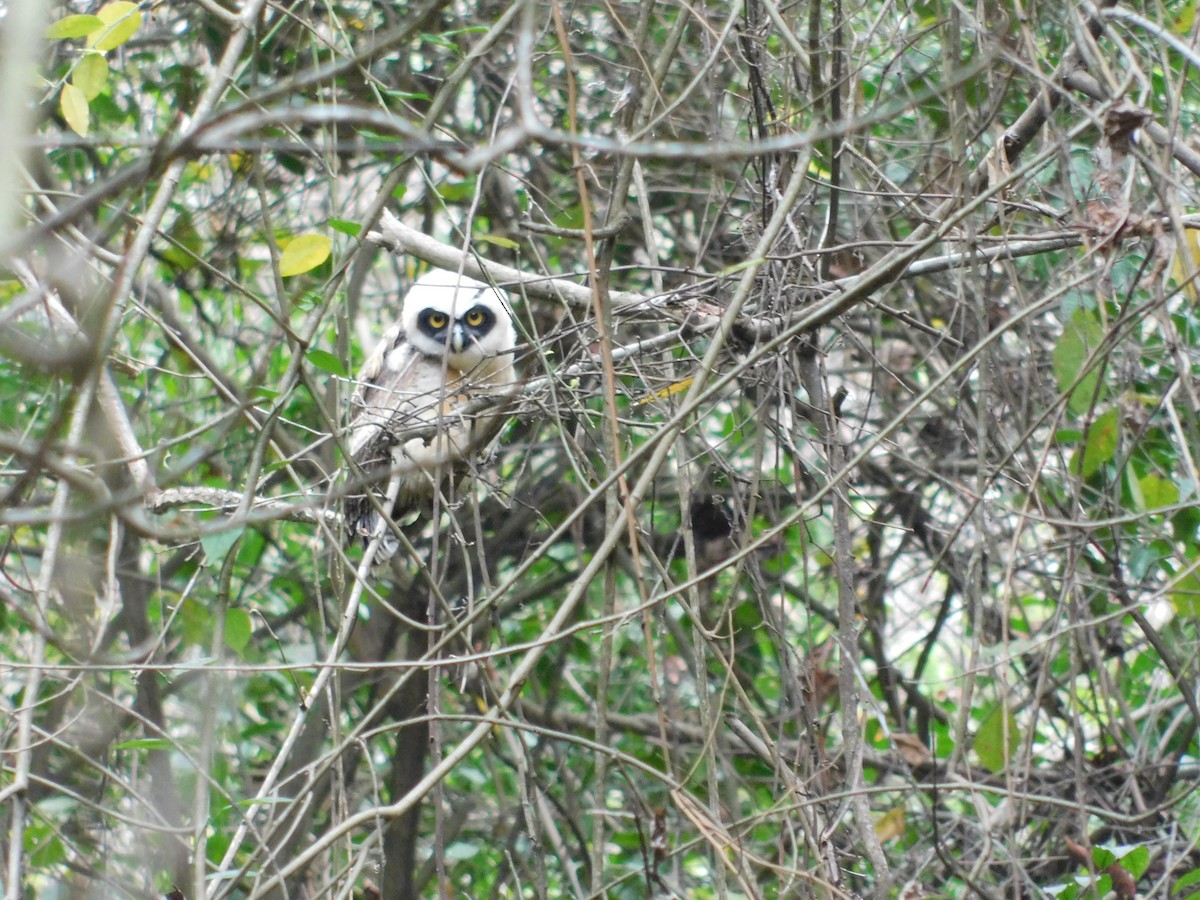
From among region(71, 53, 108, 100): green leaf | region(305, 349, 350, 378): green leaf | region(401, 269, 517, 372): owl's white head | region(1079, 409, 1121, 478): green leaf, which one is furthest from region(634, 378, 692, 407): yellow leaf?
region(401, 269, 517, 372): owl's white head

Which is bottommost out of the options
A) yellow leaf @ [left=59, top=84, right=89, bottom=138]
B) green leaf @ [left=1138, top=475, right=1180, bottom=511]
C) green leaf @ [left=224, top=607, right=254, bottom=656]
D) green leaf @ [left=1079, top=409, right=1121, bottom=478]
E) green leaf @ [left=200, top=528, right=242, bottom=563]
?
green leaf @ [left=224, top=607, right=254, bottom=656]

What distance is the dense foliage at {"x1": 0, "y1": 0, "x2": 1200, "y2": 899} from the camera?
1806mm

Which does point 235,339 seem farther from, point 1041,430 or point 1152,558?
point 1152,558

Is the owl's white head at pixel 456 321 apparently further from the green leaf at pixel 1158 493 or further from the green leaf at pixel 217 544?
the green leaf at pixel 1158 493

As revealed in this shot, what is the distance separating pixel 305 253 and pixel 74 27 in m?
0.67

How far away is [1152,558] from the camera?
296 cm

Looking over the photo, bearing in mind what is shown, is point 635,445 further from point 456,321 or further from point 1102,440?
point 1102,440

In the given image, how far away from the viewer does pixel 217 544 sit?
221 cm

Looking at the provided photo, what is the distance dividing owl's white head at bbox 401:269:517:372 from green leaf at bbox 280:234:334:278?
1.80 meters

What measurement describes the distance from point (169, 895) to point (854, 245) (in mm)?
1793

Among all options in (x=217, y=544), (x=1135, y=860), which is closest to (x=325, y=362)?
(x=217, y=544)

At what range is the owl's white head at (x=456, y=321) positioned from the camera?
415cm

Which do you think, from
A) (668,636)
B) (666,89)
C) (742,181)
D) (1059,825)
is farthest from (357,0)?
(1059,825)

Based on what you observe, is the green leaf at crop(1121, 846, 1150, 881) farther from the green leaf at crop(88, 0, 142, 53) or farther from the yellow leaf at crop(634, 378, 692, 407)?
the green leaf at crop(88, 0, 142, 53)
